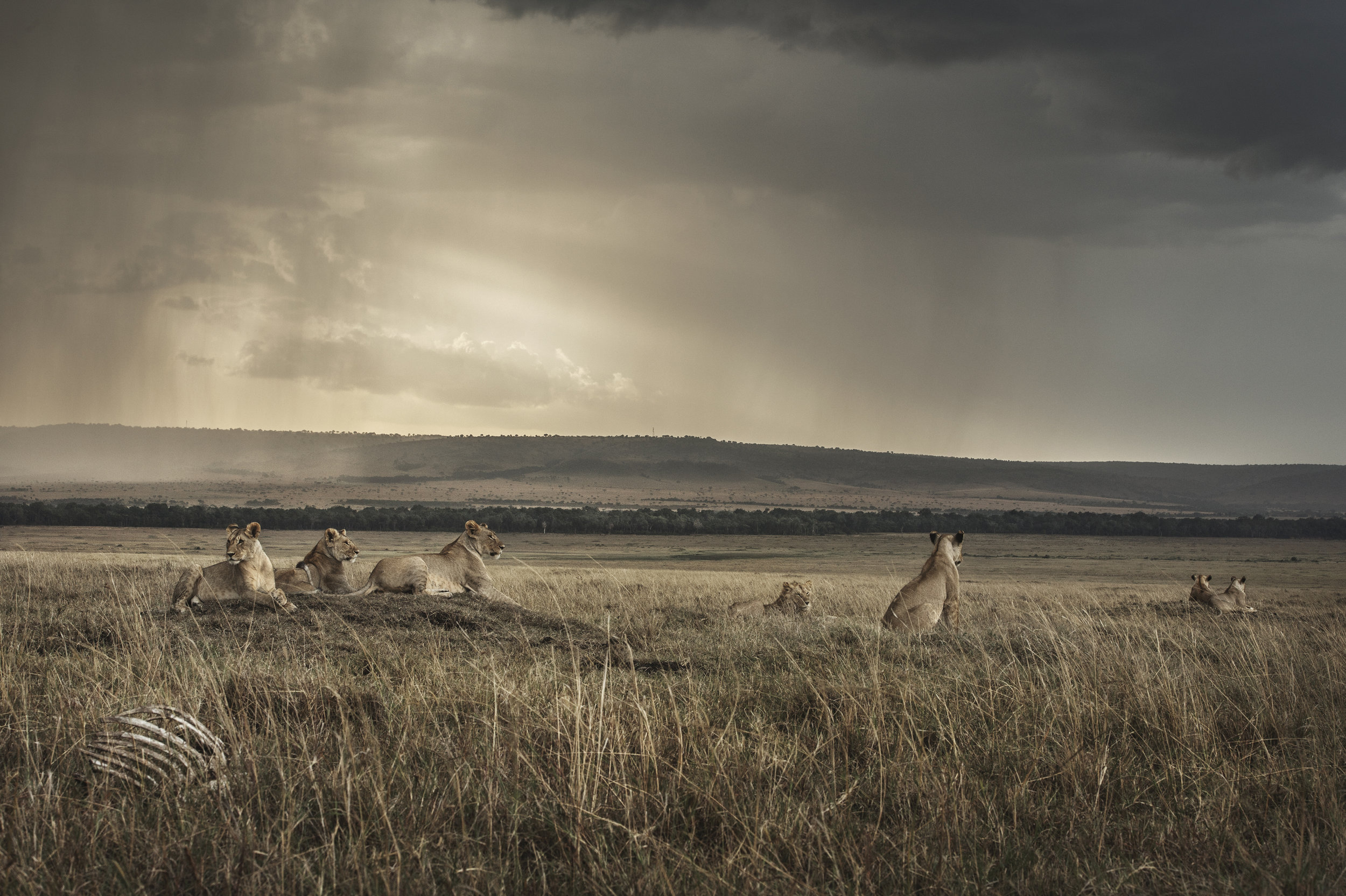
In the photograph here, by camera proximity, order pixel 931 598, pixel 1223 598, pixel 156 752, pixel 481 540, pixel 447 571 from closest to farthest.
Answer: pixel 156 752 < pixel 931 598 < pixel 447 571 < pixel 481 540 < pixel 1223 598

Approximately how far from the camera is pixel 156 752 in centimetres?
460

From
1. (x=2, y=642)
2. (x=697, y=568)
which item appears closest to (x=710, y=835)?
(x=2, y=642)

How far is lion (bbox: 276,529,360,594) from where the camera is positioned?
14539 millimetres

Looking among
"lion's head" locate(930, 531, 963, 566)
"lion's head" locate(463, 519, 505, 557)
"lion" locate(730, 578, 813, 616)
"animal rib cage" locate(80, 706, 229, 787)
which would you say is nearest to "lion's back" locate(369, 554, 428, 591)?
"lion's head" locate(463, 519, 505, 557)

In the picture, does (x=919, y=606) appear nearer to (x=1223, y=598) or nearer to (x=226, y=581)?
(x=226, y=581)

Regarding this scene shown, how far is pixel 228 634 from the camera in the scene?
31.8 ft

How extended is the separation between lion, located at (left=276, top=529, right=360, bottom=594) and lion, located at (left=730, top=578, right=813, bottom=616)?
22.0ft

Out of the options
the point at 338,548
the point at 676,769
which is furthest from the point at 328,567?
the point at 676,769

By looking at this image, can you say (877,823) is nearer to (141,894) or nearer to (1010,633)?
(141,894)

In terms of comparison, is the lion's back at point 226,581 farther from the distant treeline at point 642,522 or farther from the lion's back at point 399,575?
the distant treeline at point 642,522

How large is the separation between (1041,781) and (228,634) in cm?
839

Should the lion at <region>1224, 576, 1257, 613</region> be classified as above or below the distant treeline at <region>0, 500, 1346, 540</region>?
above

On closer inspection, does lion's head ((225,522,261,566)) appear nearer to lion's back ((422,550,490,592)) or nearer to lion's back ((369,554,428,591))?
lion's back ((369,554,428,591))

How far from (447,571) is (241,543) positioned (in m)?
4.21
